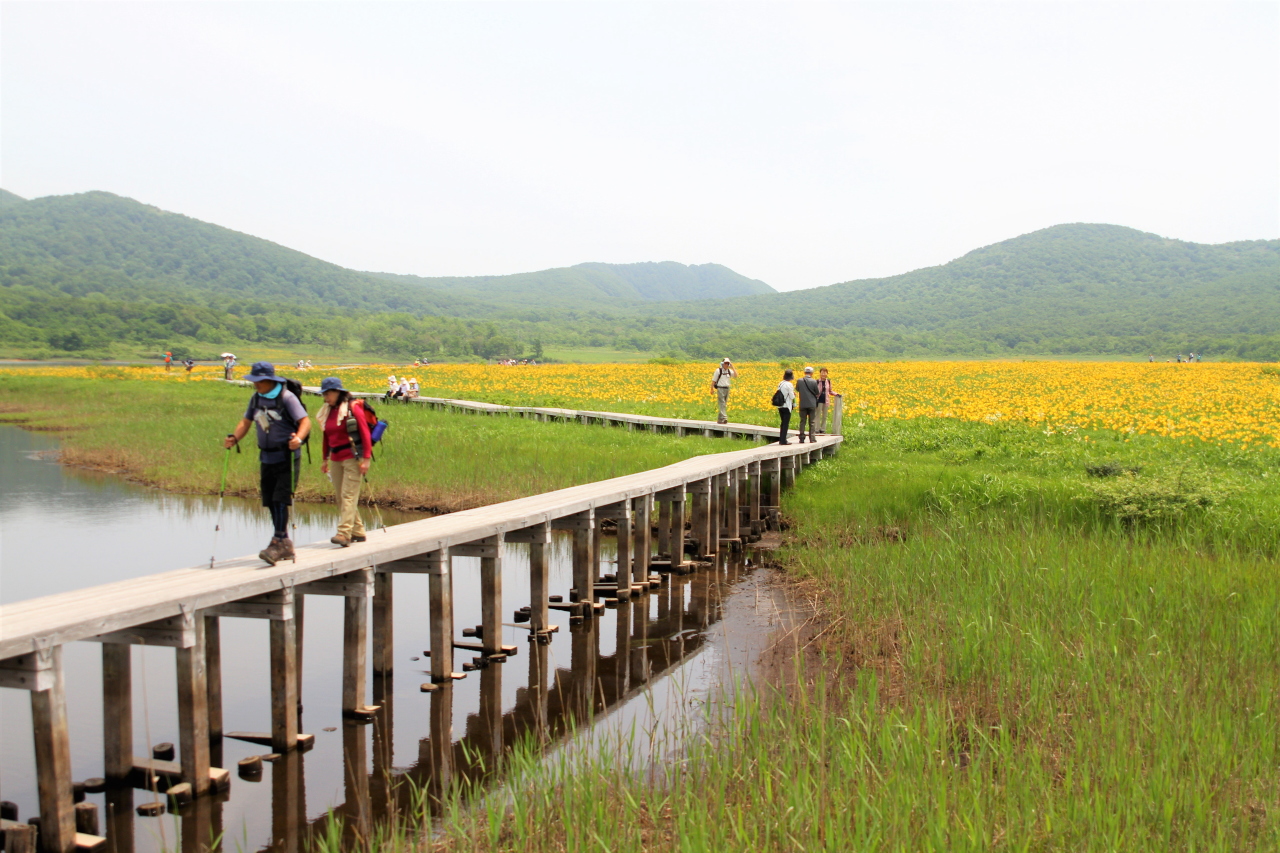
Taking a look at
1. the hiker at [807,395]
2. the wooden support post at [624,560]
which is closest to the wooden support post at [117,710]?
the wooden support post at [624,560]

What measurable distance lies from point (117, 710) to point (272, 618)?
139 centimetres

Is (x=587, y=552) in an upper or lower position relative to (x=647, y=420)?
lower

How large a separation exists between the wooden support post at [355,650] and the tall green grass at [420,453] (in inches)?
341

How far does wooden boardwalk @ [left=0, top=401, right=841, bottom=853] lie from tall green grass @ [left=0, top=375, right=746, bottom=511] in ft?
19.9

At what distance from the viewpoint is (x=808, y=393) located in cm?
2219

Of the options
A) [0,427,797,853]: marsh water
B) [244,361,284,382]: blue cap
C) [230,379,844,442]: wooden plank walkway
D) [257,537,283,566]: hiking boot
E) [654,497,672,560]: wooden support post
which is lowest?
[0,427,797,853]: marsh water

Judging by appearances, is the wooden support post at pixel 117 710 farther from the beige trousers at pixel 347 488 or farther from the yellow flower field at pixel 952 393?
the yellow flower field at pixel 952 393

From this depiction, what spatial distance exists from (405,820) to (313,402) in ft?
108

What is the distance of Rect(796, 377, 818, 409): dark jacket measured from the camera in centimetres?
2217

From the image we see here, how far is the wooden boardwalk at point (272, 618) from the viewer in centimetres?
689

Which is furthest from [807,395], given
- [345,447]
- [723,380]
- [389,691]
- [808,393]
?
[345,447]

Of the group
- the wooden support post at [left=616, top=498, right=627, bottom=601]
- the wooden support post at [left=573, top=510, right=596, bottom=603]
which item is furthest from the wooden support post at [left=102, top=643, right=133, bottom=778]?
the wooden support post at [left=616, top=498, right=627, bottom=601]

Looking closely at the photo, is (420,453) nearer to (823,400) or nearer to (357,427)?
(823,400)

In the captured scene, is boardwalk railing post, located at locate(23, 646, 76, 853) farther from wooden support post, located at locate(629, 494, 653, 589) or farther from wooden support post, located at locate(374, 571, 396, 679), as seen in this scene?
wooden support post, located at locate(629, 494, 653, 589)
